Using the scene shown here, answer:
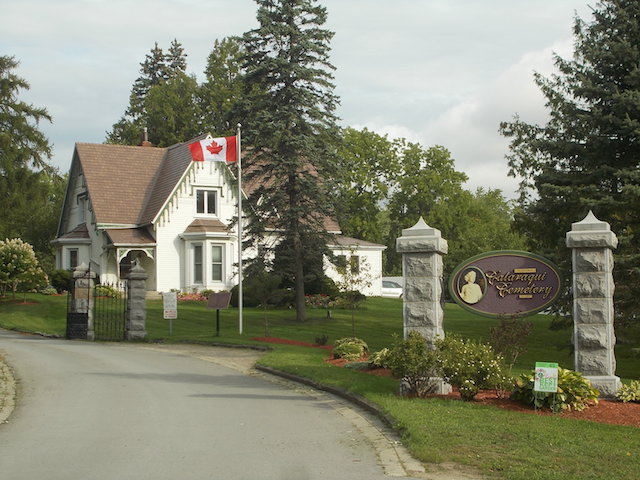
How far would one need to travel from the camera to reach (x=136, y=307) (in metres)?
26.1

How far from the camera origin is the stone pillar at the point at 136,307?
26.0m

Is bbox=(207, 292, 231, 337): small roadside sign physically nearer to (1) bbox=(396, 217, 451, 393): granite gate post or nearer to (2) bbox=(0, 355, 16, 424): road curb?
(2) bbox=(0, 355, 16, 424): road curb

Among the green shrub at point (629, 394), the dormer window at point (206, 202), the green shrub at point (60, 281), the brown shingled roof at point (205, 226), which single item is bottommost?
A: the green shrub at point (629, 394)

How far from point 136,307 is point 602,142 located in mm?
14901

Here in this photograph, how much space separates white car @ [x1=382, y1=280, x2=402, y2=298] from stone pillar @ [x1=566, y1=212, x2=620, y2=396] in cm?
3699

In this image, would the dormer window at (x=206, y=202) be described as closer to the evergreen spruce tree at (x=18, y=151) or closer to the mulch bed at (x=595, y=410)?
the evergreen spruce tree at (x=18, y=151)


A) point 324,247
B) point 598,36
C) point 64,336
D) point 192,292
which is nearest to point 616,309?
point 598,36

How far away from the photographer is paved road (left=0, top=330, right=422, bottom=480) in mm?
8758

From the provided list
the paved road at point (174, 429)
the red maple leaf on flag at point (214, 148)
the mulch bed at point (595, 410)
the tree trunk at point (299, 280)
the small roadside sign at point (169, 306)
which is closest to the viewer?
the paved road at point (174, 429)

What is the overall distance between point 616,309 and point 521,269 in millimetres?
5827

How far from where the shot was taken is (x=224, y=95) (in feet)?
207

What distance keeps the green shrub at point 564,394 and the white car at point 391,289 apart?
124 feet

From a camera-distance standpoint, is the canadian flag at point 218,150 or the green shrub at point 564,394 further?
the canadian flag at point 218,150

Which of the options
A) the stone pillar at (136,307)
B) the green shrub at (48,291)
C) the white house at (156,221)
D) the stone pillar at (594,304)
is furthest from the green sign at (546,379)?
the green shrub at (48,291)
